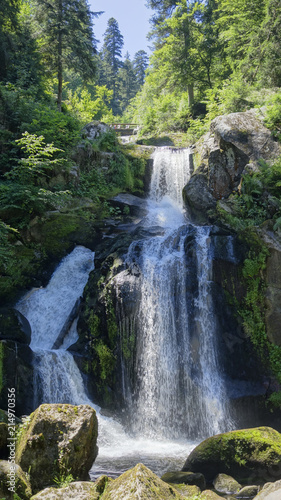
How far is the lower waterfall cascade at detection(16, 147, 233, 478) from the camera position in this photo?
8.75 m

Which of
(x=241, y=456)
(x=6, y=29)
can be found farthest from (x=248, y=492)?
(x=6, y=29)

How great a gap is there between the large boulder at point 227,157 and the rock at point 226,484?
954 cm

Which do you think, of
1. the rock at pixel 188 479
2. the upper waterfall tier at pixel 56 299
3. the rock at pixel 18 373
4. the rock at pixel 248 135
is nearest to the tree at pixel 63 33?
the rock at pixel 248 135

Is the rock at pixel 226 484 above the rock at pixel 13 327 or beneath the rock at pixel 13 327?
beneath

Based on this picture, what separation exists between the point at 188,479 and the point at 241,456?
44.0 inches

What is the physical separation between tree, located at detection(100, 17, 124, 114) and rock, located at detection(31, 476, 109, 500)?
186 feet

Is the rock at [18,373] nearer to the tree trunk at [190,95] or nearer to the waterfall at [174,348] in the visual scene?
the waterfall at [174,348]

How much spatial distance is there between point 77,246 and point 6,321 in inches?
184

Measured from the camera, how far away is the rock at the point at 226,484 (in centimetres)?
597

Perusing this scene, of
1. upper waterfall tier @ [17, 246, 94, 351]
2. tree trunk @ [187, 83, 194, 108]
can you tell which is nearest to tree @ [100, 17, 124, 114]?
tree trunk @ [187, 83, 194, 108]

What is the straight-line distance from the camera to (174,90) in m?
23.2

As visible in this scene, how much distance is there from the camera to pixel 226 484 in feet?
19.9

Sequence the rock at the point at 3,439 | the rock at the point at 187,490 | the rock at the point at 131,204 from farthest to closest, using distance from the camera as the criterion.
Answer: the rock at the point at 131,204, the rock at the point at 187,490, the rock at the point at 3,439

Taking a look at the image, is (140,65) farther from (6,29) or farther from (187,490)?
(187,490)
